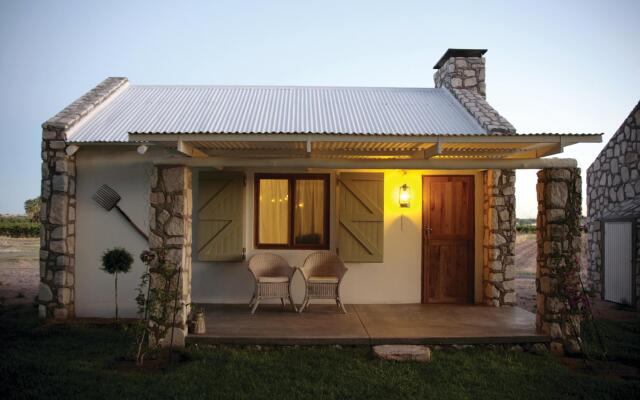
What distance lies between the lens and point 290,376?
4137 millimetres

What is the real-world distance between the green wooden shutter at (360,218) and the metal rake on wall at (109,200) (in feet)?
9.63

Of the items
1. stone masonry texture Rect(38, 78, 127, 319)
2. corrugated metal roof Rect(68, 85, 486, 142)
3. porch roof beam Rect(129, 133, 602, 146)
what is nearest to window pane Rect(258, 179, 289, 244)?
corrugated metal roof Rect(68, 85, 486, 142)

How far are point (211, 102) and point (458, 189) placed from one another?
4.75 m

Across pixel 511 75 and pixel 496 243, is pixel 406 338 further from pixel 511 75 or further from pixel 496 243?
pixel 511 75

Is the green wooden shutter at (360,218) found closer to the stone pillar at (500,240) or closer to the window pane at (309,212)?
the window pane at (309,212)

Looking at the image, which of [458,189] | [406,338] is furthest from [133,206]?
[458,189]

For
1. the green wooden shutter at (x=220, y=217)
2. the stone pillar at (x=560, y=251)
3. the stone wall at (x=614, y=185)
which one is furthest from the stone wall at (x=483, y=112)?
the green wooden shutter at (x=220, y=217)

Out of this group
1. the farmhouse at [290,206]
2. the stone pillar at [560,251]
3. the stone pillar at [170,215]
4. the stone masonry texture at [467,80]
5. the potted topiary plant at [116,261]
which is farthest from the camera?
the stone masonry texture at [467,80]

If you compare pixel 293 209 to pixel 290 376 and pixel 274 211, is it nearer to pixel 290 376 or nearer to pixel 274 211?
pixel 274 211

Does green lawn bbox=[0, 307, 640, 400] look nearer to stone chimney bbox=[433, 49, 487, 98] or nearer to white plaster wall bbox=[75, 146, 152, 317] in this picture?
white plaster wall bbox=[75, 146, 152, 317]

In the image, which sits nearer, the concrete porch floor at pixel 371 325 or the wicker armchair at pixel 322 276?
the concrete porch floor at pixel 371 325

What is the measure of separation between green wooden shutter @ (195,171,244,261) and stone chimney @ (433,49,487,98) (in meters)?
4.60

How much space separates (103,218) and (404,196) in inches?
179

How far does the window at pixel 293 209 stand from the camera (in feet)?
23.1
